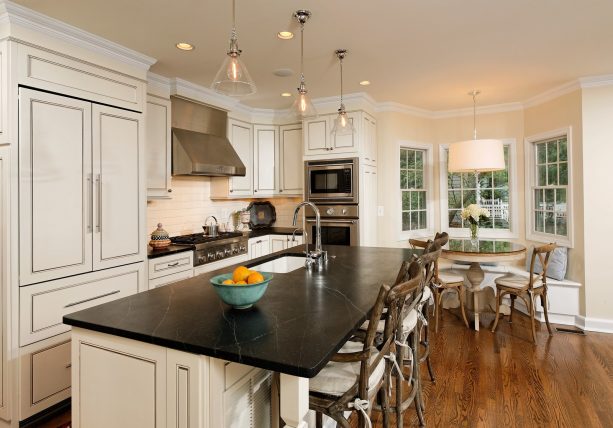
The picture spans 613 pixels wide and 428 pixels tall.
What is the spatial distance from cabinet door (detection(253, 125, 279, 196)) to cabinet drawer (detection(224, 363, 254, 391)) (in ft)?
12.2

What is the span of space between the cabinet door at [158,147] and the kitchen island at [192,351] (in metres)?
1.98

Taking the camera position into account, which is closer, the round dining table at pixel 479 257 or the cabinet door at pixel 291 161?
the round dining table at pixel 479 257

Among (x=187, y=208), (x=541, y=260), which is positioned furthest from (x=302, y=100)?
(x=541, y=260)

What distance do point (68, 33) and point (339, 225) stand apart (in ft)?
10.2

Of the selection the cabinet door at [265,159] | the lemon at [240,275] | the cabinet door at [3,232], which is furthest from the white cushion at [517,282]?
the cabinet door at [3,232]

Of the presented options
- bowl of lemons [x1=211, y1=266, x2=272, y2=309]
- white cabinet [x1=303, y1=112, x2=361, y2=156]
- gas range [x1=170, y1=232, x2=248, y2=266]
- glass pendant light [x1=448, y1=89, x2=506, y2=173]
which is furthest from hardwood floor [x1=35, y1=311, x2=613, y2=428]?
white cabinet [x1=303, y1=112, x2=361, y2=156]

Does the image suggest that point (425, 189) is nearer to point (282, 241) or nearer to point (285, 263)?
point (282, 241)

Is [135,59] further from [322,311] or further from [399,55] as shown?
[322,311]

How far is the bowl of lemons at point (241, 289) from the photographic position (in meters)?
1.50

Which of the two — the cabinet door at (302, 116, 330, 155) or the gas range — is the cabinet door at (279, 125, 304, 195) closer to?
the cabinet door at (302, 116, 330, 155)

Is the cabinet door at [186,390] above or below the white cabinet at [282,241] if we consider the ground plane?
below

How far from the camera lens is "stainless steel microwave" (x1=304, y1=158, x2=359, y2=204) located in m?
4.32

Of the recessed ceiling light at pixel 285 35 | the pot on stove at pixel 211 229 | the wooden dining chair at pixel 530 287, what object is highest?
the recessed ceiling light at pixel 285 35

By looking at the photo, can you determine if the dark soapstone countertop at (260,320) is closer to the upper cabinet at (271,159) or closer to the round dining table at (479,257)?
the round dining table at (479,257)
